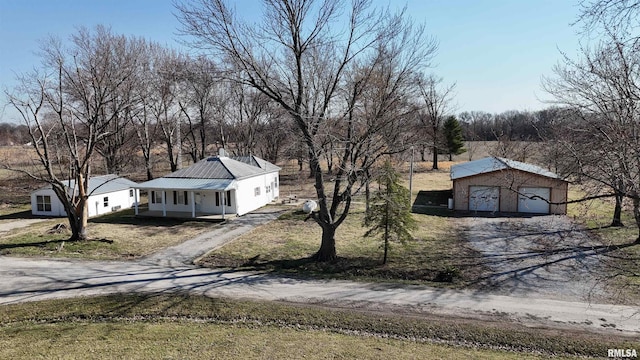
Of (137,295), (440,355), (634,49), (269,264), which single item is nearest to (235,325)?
(137,295)

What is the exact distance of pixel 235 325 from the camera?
10352 millimetres

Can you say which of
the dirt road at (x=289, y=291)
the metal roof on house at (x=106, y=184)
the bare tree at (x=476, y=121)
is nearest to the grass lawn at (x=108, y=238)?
the dirt road at (x=289, y=291)

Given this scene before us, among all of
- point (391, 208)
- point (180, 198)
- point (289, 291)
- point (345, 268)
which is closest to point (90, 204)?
point (180, 198)

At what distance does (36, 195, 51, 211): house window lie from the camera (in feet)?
90.5

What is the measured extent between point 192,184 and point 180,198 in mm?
1565

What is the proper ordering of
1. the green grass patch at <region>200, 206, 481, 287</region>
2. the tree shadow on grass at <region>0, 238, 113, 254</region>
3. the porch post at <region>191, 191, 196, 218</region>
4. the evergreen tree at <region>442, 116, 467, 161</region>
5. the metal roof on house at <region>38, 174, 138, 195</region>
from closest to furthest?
the green grass patch at <region>200, 206, 481, 287</region> → the tree shadow on grass at <region>0, 238, 113, 254</region> → the porch post at <region>191, 191, 196, 218</region> → the metal roof on house at <region>38, 174, 138, 195</region> → the evergreen tree at <region>442, 116, 467, 161</region>

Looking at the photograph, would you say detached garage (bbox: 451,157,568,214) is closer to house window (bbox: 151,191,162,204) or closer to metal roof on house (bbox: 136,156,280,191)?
metal roof on house (bbox: 136,156,280,191)

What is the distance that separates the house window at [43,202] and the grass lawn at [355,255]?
15444 mm

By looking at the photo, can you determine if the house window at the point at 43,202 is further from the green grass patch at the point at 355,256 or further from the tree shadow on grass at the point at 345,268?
the tree shadow on grass at the point at 345,268

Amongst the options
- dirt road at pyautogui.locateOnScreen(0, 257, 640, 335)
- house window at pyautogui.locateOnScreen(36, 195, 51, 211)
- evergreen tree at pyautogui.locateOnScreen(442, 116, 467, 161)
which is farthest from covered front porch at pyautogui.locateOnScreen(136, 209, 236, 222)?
evergreen tree at pyautogui.locateOnScreen(442, 116, 467, 161)

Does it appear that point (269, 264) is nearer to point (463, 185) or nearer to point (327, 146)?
point (327, 146)

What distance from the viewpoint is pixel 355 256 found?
17.2 m

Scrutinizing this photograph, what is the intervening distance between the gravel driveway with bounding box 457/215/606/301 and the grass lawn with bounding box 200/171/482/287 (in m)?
0.82

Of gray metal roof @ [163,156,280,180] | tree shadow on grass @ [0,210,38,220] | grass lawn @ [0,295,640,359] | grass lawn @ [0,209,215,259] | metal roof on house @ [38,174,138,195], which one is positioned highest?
gray metal roof @ [163,156,280,180]
